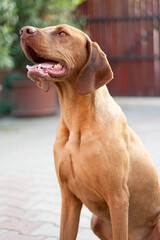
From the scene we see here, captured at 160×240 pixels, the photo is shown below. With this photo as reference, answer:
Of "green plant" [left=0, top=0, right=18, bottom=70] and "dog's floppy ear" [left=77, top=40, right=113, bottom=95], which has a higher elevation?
"dog's floppy ear" [left=77, top=40, right=113, bottom=95]

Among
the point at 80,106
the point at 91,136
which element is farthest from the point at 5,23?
the point at 91,136

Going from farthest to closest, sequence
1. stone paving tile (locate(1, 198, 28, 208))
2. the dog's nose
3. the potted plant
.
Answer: the potted plant < stone paving tile (locate(1, 198, 28, 208)) < the dog's nose

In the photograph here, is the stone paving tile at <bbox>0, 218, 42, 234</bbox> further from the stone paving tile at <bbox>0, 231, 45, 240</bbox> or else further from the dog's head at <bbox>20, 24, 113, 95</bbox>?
the dog's head at <bbox>20, 24, 113, 95</bbox>

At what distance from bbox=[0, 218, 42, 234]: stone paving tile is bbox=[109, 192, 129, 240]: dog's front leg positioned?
46.1 inches

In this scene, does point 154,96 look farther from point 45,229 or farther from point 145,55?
point 45,229

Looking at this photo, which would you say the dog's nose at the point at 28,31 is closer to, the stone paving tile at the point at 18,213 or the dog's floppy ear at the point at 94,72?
the dog's floppy ear at the point at 94,72

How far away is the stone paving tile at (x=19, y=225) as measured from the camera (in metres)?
3.37

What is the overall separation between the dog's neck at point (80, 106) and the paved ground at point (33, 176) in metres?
1.16

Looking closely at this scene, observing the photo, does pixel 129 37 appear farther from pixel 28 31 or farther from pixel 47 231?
pixel 28 31

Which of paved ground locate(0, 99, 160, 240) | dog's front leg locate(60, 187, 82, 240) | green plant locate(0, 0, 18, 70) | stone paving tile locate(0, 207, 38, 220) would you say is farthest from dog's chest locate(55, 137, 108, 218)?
green plant locate(0, 0, 18, 70)

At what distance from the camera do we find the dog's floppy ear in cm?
236

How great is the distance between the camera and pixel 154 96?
40.1 feet

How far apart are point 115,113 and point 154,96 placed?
10009 mm

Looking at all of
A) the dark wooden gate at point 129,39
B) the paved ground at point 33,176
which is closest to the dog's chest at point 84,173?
the paved ground at point 33,176
